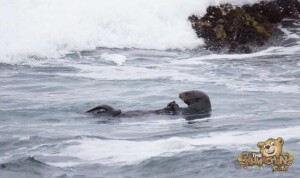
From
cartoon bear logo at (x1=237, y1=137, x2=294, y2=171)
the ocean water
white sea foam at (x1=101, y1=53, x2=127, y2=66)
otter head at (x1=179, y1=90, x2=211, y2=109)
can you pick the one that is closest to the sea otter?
otter head at (x1=179, y1=90, x2=211, y2=109)

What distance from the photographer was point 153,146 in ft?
26.0

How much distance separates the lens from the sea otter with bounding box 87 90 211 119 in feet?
33.4

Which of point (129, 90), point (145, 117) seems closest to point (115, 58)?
point (129, 90)

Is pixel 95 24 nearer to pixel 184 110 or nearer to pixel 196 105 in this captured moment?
pixel 184 110

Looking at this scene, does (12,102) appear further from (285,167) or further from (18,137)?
(285,167)

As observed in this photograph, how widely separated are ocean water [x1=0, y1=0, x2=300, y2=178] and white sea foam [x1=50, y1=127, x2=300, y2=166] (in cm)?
1

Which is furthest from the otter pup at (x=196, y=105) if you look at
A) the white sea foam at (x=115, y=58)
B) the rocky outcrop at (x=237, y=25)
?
the rocky outcrop at (x=237, y=25)

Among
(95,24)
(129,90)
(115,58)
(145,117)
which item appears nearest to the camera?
(145,117)

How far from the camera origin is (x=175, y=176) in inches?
258

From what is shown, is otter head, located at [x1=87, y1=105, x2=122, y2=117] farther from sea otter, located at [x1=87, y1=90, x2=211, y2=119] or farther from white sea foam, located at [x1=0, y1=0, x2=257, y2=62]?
white sea foam, located at [x1=0, y1=0, x2=257, y2=62]

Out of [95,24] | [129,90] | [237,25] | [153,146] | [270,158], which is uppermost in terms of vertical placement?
[95,24]

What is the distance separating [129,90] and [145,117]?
2.57 meters

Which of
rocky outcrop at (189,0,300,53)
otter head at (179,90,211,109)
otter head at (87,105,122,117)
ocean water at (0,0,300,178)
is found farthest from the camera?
rocky outcrop at (189,0,300,53)

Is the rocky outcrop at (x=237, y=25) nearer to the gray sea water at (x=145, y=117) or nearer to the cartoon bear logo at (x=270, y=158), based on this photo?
the gray sea water at (x=145, y=117)
